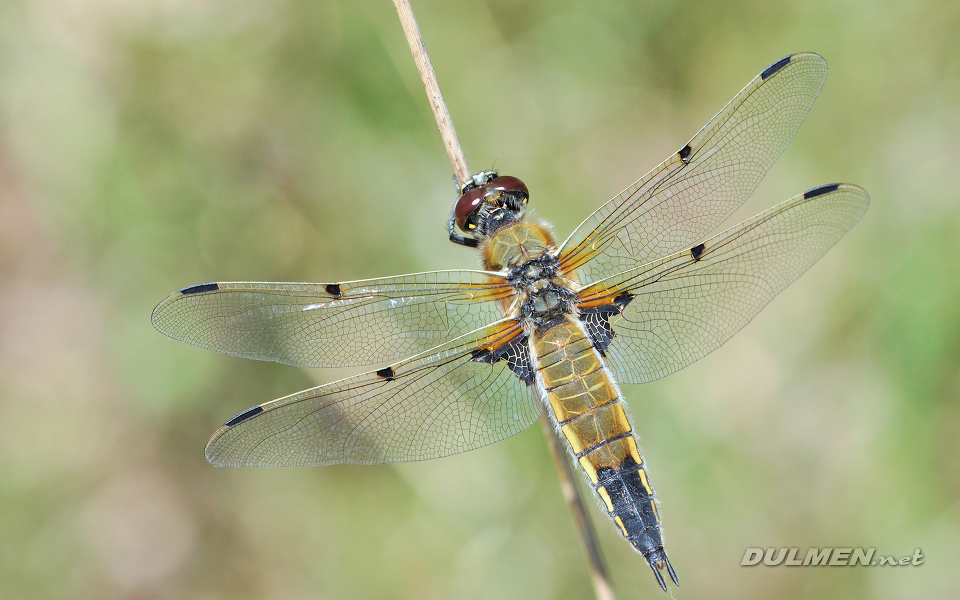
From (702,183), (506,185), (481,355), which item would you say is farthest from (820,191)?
(481,355)

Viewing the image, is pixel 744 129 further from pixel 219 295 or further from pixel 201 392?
pixel 201 392

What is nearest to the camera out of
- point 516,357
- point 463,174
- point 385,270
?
point 516,357

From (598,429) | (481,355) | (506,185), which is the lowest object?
(598,429)

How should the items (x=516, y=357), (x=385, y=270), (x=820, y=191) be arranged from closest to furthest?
(x=820, y=191), (x=516, y=357), (x=385, y=270)

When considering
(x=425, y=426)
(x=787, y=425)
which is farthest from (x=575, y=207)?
(x=425, y=426)

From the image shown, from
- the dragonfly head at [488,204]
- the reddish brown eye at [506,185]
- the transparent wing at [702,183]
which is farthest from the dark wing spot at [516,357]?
the reddish brown eye at [506,185]

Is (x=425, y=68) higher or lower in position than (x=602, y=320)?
higher

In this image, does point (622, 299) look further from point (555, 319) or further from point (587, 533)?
point (587, 533)
